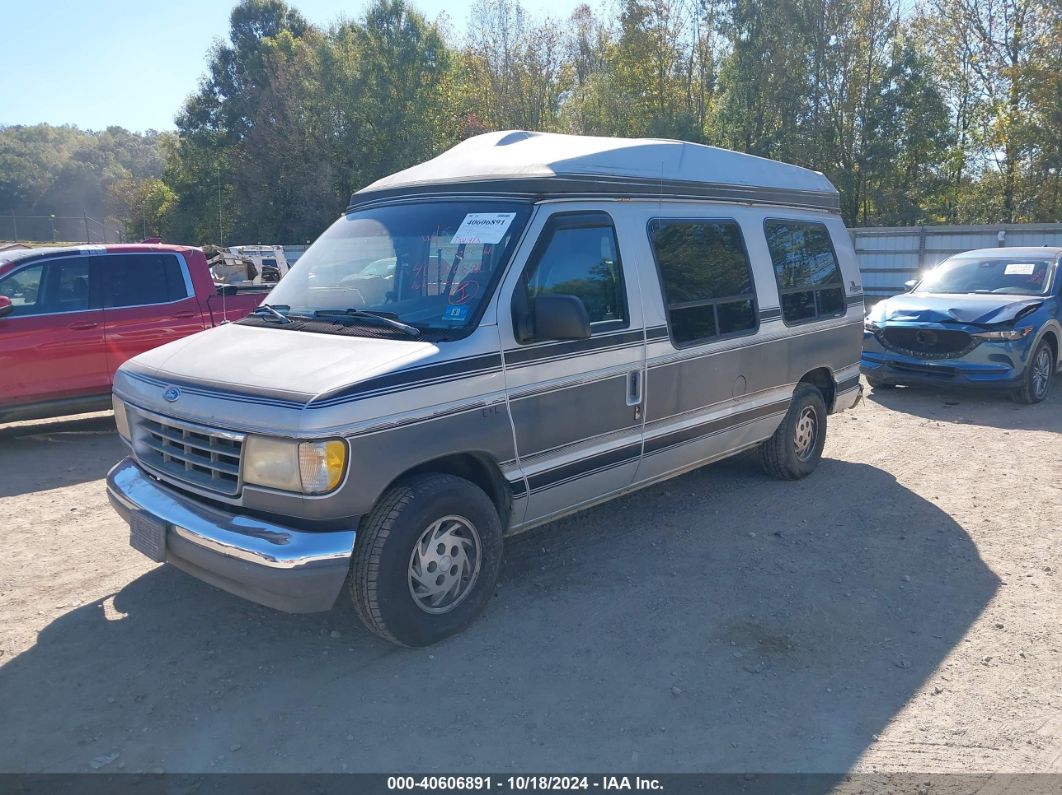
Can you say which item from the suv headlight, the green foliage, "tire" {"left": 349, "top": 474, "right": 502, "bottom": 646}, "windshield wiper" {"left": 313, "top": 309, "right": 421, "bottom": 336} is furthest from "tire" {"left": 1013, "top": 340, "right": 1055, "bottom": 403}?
the green foliage

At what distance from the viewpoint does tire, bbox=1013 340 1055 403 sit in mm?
9472

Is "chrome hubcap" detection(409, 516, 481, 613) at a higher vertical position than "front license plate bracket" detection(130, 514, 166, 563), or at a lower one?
lower

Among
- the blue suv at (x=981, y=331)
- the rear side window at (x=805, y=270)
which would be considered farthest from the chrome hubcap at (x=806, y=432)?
the blue suv at (x=981, y=331)

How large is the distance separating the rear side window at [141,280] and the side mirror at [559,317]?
577cm

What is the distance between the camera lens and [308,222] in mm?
36625

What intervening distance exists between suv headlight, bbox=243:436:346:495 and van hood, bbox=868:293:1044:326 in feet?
27.5

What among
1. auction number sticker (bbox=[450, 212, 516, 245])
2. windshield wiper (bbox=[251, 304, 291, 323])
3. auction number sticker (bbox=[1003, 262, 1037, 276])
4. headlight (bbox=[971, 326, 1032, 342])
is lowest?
headlight (bbox=[971, 326, 1032, 342])

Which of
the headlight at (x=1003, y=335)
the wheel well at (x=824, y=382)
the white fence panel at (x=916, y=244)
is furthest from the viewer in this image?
the white fence panel at (x=916, y=244)

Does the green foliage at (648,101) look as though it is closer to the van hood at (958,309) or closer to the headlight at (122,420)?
the van hood at (958,309)

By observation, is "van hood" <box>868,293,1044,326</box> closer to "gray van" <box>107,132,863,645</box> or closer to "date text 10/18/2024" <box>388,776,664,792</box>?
"gray van" <box>107,132,863,645</box>

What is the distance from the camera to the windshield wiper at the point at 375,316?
13.3ft

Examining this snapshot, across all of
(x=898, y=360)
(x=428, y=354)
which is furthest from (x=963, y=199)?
(x=428, y=354)

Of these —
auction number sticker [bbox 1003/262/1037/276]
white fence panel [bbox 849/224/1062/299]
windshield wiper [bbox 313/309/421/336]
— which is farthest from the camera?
white fence panel [bbox 849/224/1062/299]

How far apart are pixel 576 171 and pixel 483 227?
0.67 m
